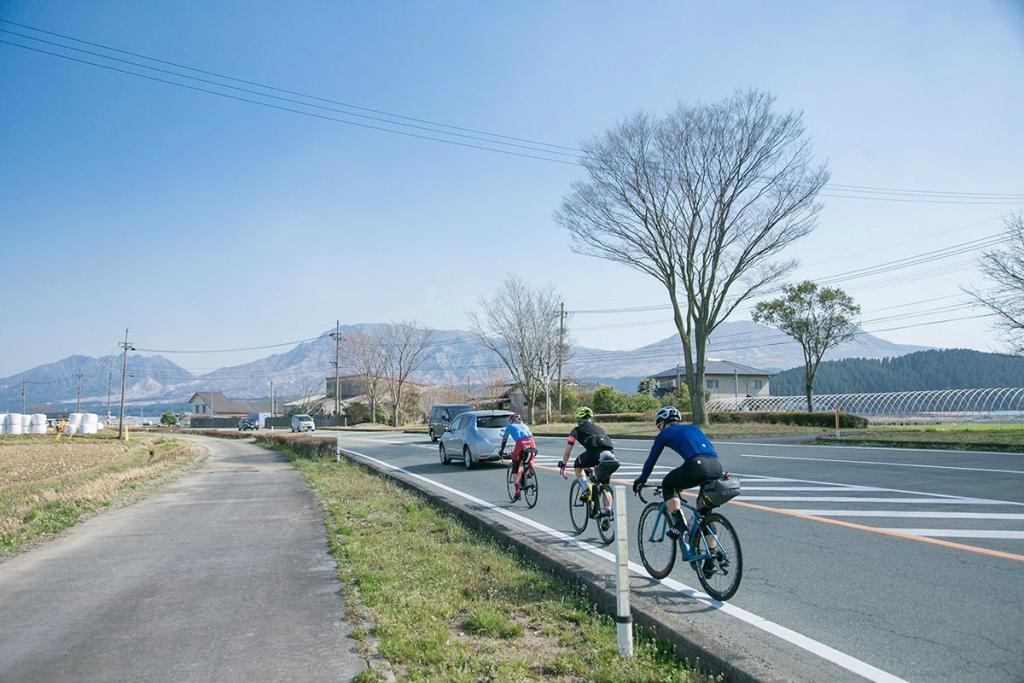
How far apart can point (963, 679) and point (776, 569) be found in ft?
8.81

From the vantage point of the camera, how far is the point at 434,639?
4.82 meters

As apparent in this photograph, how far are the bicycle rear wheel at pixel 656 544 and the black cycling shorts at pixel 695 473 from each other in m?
0.36

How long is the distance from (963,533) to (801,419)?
3075 centimetres

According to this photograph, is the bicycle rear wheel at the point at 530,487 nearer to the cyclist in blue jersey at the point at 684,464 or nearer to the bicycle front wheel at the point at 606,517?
the bicycle front wheel at the point at 606,517

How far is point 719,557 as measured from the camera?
582 centimetres

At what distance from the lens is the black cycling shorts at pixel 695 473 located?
601 cm

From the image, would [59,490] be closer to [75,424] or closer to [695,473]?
[695,473]

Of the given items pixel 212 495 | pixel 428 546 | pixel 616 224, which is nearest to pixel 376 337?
pixel 616 224

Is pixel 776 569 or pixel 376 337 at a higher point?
pixel 376 337

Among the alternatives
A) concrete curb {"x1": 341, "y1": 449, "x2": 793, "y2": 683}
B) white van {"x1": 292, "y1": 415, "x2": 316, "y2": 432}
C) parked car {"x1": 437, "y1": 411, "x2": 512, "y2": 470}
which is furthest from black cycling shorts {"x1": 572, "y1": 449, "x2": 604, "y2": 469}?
white van {"x1": 292, "y1": 415, "x2": 316, "y2": 432}

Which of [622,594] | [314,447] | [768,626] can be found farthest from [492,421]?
[622,594]

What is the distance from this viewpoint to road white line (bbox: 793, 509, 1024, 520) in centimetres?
897

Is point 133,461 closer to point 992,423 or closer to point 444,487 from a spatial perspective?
point 444,487

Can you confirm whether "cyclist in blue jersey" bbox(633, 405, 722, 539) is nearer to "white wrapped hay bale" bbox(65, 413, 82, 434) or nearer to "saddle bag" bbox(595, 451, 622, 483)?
"saddle bag" bbox(595, 451, 622, 483)
